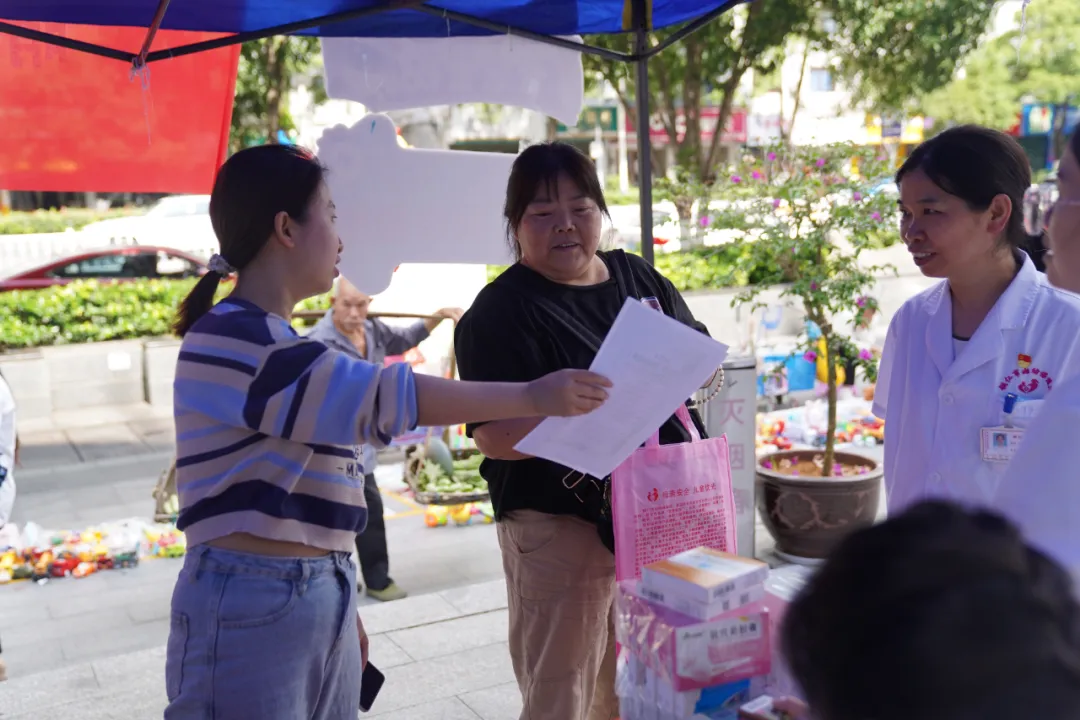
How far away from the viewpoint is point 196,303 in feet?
5.94

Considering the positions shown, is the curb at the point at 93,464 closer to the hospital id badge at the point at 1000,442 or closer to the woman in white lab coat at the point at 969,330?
the woman in white lab coat at the point at 969,330

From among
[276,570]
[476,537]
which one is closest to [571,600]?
[276,570]

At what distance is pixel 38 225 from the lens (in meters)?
18.1

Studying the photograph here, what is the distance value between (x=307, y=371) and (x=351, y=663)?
63cm

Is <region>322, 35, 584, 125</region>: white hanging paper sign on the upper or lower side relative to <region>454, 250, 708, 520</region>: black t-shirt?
upper

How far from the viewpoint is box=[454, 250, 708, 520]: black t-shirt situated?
2205 millimetres

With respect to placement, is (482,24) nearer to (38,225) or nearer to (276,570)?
(276,570)

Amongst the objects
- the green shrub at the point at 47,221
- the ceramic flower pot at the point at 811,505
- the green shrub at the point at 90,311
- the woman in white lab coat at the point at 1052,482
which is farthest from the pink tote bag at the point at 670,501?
the green shrub at the point at 47,221

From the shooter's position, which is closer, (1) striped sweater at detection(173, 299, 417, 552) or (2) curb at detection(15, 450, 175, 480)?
(1) striped sweater at detection(173, 299, 417, 552)

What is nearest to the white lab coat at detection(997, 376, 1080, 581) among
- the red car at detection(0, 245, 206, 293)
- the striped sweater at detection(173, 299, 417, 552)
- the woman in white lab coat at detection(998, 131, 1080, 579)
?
the woman in white lab coat at detection(998, 131, 1080, 579)

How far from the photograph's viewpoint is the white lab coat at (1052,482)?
105cm

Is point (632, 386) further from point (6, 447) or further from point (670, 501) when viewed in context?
point (6, 447)

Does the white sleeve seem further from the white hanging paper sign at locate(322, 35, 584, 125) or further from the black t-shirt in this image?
the white hanging paper sign at locate(322, 35, 584, 125)

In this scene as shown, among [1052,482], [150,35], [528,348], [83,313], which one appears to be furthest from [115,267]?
[1052,482]
